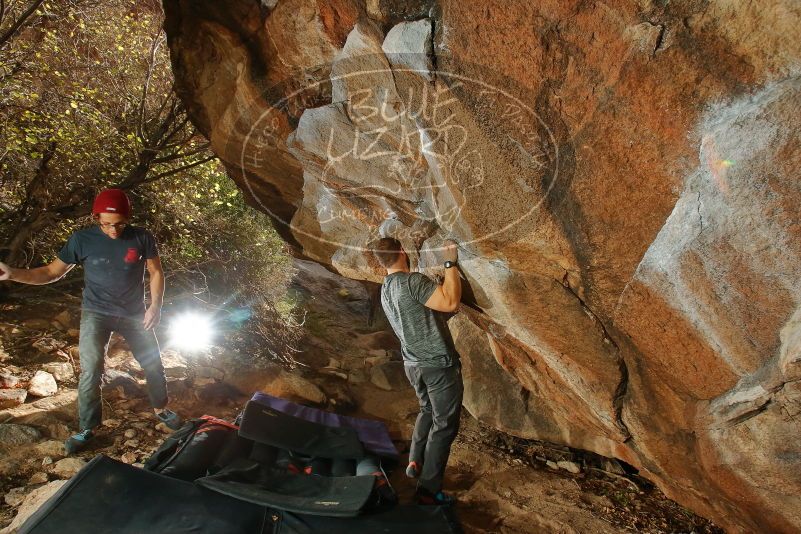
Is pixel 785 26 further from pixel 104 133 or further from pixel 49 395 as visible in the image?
pixel 104 133

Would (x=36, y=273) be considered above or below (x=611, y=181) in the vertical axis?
below

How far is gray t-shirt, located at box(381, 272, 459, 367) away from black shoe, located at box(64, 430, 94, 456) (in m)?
2.66

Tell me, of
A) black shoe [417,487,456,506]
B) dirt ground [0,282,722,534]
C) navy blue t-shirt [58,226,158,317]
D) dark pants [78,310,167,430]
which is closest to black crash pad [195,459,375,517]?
black shoe [417,487,456,506]

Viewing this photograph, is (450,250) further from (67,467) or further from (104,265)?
(67,467)

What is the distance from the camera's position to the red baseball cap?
3.16 meters

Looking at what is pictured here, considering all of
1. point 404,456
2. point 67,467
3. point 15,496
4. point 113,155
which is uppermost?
point 113,155

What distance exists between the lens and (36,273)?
10.4 ft

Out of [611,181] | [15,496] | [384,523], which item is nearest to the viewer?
[611,181]

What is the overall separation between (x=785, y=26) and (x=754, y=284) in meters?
1.10

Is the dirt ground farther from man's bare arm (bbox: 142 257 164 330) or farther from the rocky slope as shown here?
man's bare arm (bbox: 142 257 164 330)

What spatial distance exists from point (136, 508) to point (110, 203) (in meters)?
2.21

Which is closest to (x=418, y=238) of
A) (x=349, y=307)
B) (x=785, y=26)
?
(x=785, y=26)

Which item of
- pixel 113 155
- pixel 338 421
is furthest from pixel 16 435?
pixel 113 155

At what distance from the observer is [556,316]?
2.91 m
